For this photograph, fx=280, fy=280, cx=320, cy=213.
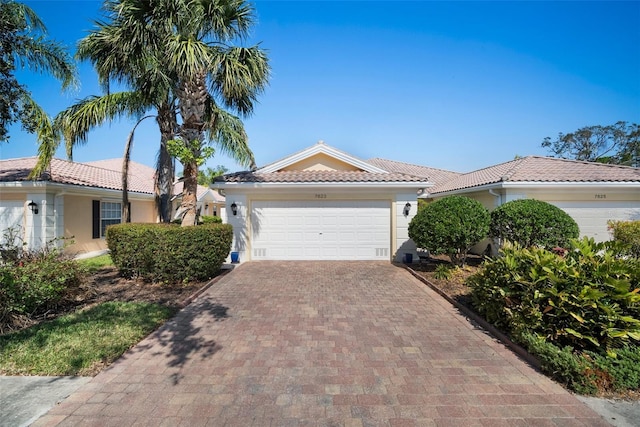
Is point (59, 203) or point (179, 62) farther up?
point (179, 62)

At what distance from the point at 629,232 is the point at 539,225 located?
4652 millimetres

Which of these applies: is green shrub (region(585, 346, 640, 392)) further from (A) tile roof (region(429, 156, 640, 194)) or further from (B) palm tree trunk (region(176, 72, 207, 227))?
(B) palm tree trunk (region(176, 72, 207, 227))

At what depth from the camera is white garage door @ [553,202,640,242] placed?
1057 cm

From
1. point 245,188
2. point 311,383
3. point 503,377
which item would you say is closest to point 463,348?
point 503,377

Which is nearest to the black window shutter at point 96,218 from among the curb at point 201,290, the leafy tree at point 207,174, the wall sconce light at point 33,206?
the wall sconce light at point 33,206

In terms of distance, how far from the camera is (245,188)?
36.4ft

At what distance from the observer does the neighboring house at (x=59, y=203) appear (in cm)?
1096

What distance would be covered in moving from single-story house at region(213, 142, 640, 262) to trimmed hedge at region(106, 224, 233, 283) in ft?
11.3

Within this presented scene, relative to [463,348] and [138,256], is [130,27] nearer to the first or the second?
[138,256]

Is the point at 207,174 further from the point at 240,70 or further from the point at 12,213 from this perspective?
the point at 240,70

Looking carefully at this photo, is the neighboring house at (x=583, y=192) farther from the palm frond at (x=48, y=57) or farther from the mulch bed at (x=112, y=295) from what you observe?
the palm frond at (x=48, y=57)

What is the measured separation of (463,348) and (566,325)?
144 cm

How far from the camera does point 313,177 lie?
11.2 meters

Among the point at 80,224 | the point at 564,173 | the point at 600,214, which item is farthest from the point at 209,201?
the point at 600,214
